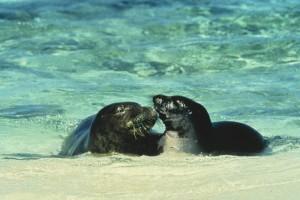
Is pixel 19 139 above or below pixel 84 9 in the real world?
below

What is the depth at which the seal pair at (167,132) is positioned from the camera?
5.45m

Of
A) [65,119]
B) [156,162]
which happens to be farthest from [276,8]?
[156,162]

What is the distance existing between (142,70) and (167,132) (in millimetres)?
3947

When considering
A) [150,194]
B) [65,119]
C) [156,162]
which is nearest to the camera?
[150,194]

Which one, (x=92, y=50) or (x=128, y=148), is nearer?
(x=128, y=148)

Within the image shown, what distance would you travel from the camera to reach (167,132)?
548 cm

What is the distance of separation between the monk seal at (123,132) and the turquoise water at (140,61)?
0.64 m

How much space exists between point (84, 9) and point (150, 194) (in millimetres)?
9565

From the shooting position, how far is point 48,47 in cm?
1067

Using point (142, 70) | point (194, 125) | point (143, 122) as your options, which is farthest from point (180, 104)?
point (142, 70)

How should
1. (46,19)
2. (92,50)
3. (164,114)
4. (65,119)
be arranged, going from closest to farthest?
1. (164,114)
2. (65,119)
3. (92,50)
4. (46,19)

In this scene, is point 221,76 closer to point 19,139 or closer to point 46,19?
point 19,139

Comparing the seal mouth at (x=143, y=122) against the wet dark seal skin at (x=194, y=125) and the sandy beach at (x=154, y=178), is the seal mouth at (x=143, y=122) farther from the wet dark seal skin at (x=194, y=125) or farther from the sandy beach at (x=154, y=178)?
the sandy beach at (x=154, y=178)

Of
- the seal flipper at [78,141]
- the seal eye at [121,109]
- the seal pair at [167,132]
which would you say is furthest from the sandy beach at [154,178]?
the seal flipper at [78,141]
